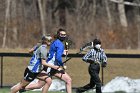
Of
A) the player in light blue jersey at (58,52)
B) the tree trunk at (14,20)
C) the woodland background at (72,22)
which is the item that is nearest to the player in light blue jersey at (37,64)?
the player in light blue jersey at (58,52)

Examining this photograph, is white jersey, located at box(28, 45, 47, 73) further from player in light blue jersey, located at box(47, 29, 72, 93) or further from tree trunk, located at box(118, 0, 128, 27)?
tree trunk, located at box(118, 0, 128, 27)

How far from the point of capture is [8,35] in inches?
1512

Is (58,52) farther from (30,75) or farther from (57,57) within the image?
(30,75)

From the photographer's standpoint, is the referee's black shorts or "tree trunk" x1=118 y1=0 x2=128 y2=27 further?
"tree trunk" x1=118 y1=0 x2=128 y2=27

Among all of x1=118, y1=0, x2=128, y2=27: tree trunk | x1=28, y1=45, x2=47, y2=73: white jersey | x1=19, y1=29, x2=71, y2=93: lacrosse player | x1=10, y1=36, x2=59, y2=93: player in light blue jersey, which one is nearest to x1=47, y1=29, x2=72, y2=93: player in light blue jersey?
x1=19, y1=29, x2=71, y2=93: lacrosse player

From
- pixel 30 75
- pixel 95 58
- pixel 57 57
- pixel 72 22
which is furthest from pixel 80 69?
pixel 72 22

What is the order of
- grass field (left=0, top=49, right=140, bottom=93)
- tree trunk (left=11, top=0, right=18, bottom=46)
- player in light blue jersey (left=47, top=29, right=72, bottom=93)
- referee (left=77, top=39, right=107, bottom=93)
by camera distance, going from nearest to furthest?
1. player in light blue jersey (left=47, top=29, right=72, bottom=93)
2. referee (left=77, top=39, right=107, bottom=93)
3. grass field (left=0, top=49, right=140, bottom=93)
4. tree trunk (left=11, top=0, right=18, bottom=46)

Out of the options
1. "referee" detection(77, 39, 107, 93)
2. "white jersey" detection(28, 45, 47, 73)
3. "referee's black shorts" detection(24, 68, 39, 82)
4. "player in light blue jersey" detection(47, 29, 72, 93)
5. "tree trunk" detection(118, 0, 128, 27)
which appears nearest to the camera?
"white jersey" detection(28, 45, 47, 73)

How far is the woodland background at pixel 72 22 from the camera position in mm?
38562

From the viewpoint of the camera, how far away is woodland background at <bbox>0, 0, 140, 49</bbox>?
3856 cm

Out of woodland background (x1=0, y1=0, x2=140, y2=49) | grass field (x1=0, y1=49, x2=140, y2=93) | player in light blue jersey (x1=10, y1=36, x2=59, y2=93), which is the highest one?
woodland background (x1=0, y1=0, x2=140, y2=49)

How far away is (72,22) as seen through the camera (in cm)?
4228

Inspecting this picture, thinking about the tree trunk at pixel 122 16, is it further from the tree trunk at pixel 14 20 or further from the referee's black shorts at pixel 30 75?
the referee's black shorts at pixel 30 75

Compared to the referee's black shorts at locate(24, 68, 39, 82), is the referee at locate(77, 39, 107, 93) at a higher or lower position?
higher
